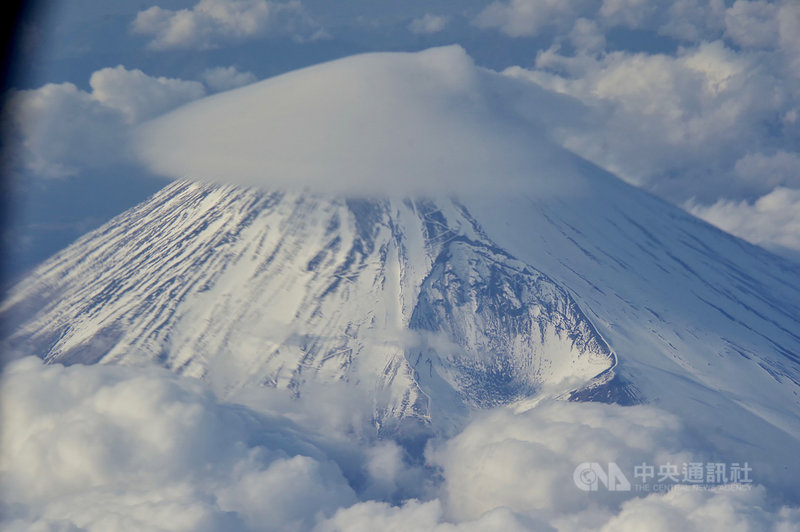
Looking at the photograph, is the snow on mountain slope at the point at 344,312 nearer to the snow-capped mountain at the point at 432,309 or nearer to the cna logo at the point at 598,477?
the snow-capped mountain at the point at 432,309

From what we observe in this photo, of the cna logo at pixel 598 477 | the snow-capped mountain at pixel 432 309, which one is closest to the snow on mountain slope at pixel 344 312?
the snow-capped mountain at pixel 432 309

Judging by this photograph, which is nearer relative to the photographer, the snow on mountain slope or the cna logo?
the cna logo

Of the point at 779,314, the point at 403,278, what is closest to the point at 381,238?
the point at 403,278

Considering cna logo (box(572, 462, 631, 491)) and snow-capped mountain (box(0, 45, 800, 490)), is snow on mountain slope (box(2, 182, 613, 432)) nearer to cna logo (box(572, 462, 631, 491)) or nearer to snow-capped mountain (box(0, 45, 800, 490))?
snow-capped mountain (box(0, 45, 800, 490))

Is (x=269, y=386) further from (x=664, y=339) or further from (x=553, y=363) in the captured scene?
(x=664, y=339)

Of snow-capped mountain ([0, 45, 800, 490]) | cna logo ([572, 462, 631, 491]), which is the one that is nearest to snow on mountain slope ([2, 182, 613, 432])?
snow-capped mountain ([0, 45, 800, 490])

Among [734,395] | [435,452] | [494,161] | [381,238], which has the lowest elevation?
[435,452]

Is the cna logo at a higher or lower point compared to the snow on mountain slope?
lower
